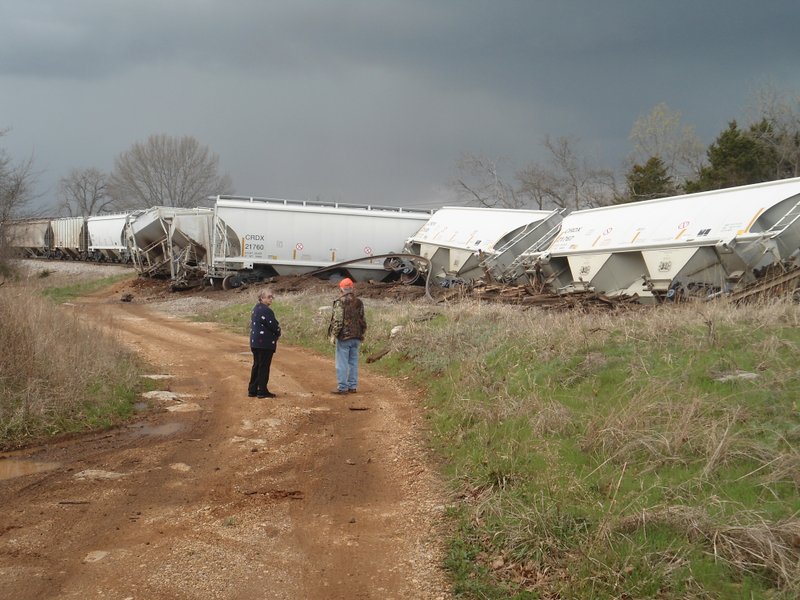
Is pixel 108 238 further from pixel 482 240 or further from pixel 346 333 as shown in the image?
pixel 346 333

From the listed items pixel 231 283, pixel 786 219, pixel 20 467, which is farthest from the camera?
pixel 231 283

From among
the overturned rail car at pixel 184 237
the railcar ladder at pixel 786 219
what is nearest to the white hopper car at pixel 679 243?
the railcar ladder at pixel 786 219

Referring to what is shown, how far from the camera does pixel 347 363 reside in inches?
437

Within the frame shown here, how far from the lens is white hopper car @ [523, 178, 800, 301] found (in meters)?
15.8

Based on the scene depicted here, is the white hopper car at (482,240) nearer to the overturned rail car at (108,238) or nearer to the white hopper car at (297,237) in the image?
the white hopper car at (297,237)

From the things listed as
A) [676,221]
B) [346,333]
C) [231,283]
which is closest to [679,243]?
[676,221]

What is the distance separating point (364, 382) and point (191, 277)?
2088 centimetres

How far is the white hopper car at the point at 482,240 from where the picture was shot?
77.4 feet

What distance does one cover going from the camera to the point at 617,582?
4.16m

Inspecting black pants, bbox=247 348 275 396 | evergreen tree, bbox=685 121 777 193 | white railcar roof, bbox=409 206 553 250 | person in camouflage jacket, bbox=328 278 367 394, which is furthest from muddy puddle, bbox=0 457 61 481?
evergreen tree, bbox=685 121 777 193

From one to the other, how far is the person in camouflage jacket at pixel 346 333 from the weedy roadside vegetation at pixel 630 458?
1477 millimetres

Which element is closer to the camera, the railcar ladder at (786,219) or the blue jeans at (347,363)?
the blue jeans at (347,363)

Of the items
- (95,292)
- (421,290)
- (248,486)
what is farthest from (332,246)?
(248,486)

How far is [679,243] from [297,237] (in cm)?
1625
